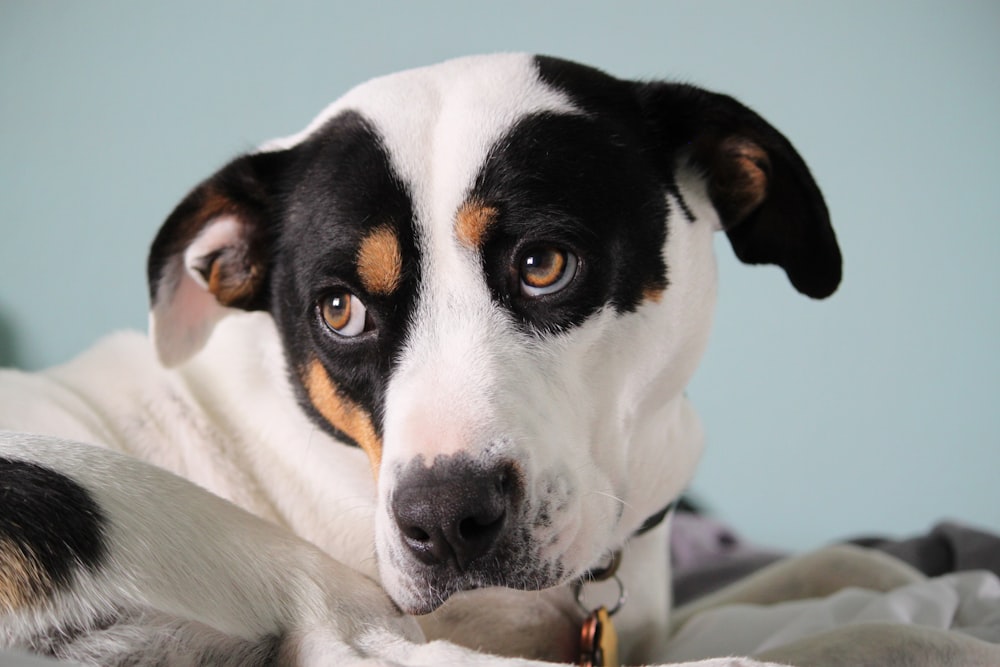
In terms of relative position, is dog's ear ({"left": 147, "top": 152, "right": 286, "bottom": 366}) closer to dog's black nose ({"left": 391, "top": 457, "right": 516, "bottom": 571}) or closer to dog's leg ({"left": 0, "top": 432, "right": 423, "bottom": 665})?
dog's leg ({"left": 0, "top": 432, "right": 423, "bottom": 665})

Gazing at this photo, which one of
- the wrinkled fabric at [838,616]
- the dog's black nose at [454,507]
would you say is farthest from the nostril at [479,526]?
the wrinkled fabric at [838,616]

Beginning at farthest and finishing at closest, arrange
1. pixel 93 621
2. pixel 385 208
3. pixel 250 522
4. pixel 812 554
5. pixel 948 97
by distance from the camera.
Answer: pixel 948 97 < pixel 812 554 < pixel 385 208 < pixel 250 522 < pixel 93 621

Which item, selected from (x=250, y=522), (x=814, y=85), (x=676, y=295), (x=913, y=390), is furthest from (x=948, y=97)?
(x=250, y=522)

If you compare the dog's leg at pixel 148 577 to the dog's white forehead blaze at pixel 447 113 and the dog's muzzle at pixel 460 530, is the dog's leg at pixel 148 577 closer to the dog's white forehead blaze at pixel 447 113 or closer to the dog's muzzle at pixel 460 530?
the dog's muzzle at pixel 460 530

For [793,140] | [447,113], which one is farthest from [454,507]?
[793,140]

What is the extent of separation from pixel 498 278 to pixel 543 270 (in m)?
0.07

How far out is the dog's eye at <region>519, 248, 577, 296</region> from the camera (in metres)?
1.42

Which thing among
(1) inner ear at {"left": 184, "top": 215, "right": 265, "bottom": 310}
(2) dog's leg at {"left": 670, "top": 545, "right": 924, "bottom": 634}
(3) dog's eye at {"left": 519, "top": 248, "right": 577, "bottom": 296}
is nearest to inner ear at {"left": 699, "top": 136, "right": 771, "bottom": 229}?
(3) dog's eye at {"left": 519, "top": 248, "right": 577, "bottom": 296}

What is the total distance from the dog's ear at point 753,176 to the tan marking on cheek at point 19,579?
1152 mm

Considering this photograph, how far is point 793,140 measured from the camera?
3951 millimetres

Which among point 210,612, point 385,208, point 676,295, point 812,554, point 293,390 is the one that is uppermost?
point 385,208

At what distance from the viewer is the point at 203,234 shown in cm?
177

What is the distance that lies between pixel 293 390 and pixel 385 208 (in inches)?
17.2

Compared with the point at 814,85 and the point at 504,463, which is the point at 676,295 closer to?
the point at 504,463
